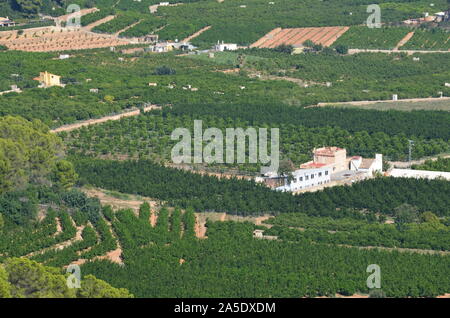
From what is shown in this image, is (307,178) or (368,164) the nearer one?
(307,178)

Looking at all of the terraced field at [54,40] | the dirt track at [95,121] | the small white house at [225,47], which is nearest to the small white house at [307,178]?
the dirt track at [95,121]

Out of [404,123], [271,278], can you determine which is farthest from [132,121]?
[271,278]

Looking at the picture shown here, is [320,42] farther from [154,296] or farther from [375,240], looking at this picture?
[154,296]

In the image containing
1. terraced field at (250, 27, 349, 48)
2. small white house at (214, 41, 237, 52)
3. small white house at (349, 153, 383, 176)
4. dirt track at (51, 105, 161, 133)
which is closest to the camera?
small white house at (349, 153, 383, 176)

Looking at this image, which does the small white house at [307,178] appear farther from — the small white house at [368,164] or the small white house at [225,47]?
the small white house at [225,47]

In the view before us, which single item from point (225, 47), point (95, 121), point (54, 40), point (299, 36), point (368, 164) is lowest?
point (368, 164)

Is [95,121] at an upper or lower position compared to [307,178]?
upper

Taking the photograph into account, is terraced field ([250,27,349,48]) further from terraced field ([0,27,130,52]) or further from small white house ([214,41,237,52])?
terraced field ([0,27,130,52])

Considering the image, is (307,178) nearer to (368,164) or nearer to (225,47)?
(368,164)

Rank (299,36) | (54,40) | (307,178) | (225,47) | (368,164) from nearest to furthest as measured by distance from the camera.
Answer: (307,178) < (368,164) < (225,47) < (54,40) < (299,36)

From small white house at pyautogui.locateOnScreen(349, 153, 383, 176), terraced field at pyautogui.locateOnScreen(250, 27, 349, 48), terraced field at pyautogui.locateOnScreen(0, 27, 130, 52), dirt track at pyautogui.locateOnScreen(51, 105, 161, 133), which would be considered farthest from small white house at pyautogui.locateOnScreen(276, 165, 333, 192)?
terraced field at pyautogui.locateOnScreen(250, 27, 349, 48)

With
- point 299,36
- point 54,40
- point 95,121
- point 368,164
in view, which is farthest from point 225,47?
point 368,164
